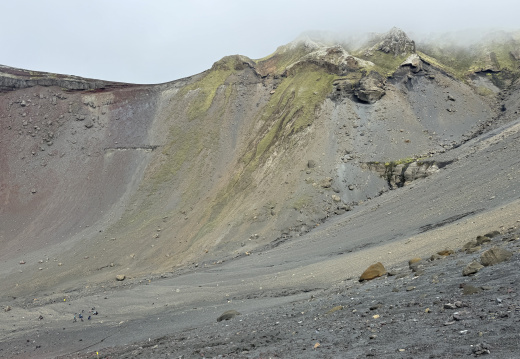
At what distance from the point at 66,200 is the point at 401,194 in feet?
114

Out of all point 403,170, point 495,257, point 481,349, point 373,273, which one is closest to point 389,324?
point 481,349

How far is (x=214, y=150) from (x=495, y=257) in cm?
4113

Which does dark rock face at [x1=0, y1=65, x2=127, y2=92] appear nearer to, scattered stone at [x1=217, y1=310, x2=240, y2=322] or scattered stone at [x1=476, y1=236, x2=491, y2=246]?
scattered stone at [x1=217, y1=310, x2=240, y2=322]

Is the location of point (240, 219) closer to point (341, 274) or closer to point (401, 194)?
point (401, 194)

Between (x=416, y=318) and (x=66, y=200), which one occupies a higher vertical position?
(x=66, y=200)

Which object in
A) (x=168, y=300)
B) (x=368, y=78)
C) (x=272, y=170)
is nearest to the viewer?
(x=168, y=300)

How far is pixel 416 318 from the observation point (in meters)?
9.92

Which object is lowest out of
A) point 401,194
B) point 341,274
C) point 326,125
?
point 341,274

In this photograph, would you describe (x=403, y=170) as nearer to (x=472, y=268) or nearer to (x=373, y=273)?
(x=373, y=273)

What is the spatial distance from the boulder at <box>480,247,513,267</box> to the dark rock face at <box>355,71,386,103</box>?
39.0m

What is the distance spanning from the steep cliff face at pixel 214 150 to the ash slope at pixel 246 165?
7.8 inches

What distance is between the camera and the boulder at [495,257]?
12.1 meters

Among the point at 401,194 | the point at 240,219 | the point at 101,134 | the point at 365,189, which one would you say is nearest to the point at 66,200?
the point at 101,134

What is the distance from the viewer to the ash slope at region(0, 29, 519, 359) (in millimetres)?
29875
